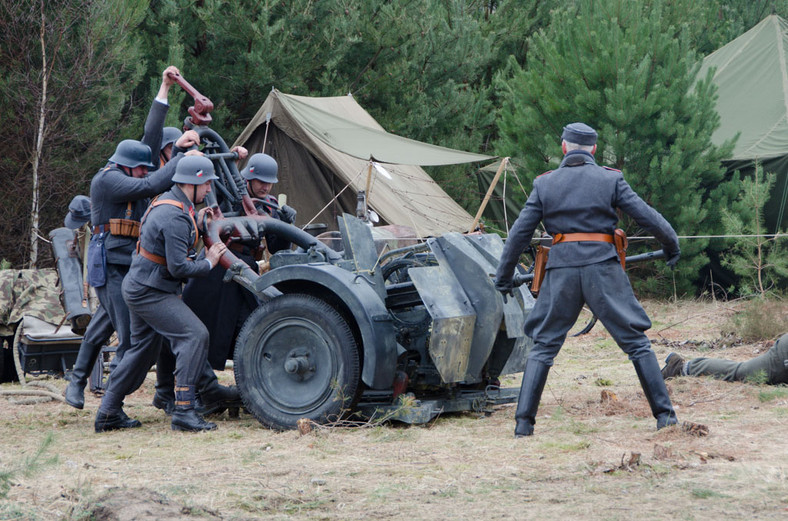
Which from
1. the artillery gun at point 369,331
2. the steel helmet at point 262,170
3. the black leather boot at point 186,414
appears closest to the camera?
the artillery gun at point 369,331

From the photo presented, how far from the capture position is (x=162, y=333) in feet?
18.8

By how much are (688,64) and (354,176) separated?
450 cm

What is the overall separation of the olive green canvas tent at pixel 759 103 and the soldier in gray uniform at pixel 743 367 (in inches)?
249

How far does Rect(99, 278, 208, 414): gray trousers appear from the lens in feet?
18.7

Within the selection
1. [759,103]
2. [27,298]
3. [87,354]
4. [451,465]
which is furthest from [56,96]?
[759,103]

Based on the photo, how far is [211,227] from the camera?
5.93m

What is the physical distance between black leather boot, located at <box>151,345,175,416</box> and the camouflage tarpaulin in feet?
6.53

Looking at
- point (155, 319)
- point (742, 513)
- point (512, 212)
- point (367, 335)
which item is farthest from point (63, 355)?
point (512, 212)

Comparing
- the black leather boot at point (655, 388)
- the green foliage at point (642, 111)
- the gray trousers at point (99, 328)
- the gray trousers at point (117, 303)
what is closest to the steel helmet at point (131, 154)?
the gray trousers at point (117, 303)

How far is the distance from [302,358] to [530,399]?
1.34 m

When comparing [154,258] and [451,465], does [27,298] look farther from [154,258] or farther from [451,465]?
[451,465]

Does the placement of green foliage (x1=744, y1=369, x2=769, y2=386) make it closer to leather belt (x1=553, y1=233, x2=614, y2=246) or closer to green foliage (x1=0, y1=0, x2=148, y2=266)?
leather belt (x1=553, y1=233, x2=614, y2=246)

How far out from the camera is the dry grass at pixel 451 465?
3721mm

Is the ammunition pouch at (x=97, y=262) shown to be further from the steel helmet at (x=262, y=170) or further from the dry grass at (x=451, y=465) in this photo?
the steel helmet at (x=262, y=170)
